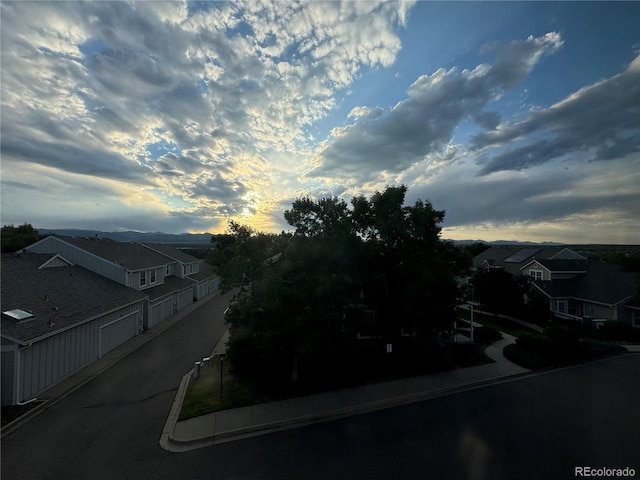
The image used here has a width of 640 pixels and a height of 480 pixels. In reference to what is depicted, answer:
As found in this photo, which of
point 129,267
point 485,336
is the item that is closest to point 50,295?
point 129,267

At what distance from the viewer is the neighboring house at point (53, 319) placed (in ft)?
40.8

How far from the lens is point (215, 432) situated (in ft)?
34.6

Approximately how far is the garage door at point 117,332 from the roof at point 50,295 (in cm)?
124

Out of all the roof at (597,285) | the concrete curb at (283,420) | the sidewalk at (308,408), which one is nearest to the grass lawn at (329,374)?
the sidewalk at (308,408)

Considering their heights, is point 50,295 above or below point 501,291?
Answer: above

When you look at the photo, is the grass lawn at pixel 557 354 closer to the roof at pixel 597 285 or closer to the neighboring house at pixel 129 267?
the roof at pixel 597 285

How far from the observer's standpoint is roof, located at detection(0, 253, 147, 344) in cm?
1386

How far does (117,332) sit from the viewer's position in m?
21.0

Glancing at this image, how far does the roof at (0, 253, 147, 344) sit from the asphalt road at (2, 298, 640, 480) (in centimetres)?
370

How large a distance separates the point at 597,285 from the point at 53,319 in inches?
1811

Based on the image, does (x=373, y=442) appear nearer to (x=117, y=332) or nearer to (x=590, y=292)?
(x=117, y=332)

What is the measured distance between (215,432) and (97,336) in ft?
41.6

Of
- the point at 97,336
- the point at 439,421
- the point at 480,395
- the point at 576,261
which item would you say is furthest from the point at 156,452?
the point at 576,261

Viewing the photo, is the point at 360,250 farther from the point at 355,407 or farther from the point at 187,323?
the point at 187,323
